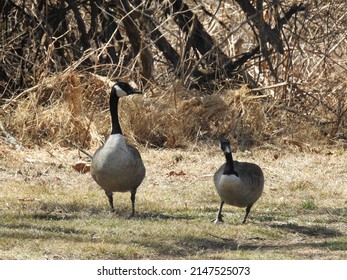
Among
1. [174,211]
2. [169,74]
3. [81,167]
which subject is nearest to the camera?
[174,211]

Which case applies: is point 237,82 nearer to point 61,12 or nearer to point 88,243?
point 61,12

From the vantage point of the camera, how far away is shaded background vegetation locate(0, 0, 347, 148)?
12.9m

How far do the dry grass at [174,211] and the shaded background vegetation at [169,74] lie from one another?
Result: 58cm

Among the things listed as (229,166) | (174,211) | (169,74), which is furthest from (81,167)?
(169,74)

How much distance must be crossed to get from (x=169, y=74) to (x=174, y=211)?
531 centimetres

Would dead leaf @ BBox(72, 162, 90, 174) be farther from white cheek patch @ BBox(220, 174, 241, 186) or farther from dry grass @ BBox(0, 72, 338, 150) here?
white cheek patch @ BBox(220, 174, 241, 186)

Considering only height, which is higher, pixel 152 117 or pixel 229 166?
pixel 229 166

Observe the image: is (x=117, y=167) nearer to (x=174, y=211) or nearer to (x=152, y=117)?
(x=174, y=211)

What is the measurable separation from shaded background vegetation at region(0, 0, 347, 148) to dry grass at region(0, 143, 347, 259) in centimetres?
58

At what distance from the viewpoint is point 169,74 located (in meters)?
14.3

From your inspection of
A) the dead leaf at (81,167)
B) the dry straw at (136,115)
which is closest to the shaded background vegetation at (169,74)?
the dry straw at (136,115)

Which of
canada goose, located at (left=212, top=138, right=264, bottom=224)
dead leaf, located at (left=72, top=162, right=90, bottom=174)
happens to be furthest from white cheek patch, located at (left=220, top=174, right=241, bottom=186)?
dead leaf, located at (left=72, top=162, right=90, bottom=174)

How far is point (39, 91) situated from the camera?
13.0 metres

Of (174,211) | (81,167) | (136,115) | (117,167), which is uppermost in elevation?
(117,167)
